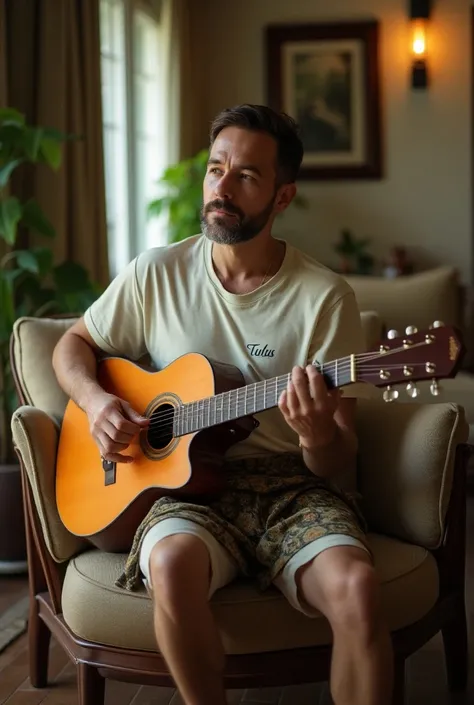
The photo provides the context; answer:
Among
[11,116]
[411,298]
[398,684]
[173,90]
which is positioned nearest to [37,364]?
[11,116]

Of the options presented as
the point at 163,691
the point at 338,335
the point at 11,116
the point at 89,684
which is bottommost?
the point at 163,691

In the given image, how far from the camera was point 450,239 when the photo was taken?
5.01 m

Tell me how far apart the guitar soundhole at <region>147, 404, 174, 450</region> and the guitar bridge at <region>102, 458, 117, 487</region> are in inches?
3.6

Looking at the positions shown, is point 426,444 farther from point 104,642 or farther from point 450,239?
point 450,239

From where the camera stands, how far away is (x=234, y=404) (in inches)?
63.1

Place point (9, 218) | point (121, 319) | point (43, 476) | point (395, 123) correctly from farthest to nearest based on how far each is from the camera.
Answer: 1. point (395, 123)
2. point (9, 218)
3. point (121, 319)
4. point (43, 476)

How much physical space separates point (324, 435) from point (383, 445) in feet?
0.98

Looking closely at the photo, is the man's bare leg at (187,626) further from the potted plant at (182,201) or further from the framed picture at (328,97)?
the framed picture at (328,97)

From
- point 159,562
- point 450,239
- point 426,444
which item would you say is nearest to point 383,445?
point 426,444

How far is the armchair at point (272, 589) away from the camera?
155 cm

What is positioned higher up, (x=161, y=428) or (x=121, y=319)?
(x=121, y=319)

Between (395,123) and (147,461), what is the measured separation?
376cm

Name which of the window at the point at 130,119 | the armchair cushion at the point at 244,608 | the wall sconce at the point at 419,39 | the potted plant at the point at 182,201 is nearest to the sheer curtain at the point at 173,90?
the window at the point at 130,119

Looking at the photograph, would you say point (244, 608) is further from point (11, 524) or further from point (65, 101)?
point (65, 101)
